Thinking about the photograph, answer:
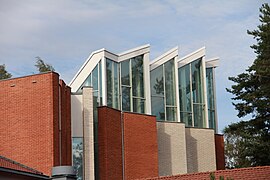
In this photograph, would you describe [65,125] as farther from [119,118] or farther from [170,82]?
[170,82]

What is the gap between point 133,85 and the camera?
33.7 metres

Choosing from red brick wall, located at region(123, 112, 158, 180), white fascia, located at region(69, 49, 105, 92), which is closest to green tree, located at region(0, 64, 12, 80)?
white fascia, located at region(69, 49, 105, 92)

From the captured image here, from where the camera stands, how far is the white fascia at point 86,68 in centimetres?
3200

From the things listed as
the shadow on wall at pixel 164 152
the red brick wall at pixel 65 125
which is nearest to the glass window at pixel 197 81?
the shadow on wall at pixel 164 152

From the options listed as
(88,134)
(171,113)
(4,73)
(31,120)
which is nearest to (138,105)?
(171,113)

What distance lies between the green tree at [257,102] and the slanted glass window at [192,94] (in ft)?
10.8

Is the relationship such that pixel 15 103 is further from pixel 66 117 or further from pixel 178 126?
pixel 178 126

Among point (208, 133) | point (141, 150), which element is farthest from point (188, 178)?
point (208, 133)

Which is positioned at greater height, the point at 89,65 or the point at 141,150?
the point at 89,65

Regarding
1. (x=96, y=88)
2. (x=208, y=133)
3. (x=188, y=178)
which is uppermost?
(x=96, y=88)

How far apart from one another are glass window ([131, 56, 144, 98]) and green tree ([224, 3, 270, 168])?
527 centimetres

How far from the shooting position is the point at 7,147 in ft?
80.9

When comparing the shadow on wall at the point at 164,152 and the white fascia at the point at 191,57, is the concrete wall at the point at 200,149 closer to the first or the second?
the shadow on wall at the point at 164,152

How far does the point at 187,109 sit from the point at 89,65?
7758 mm
